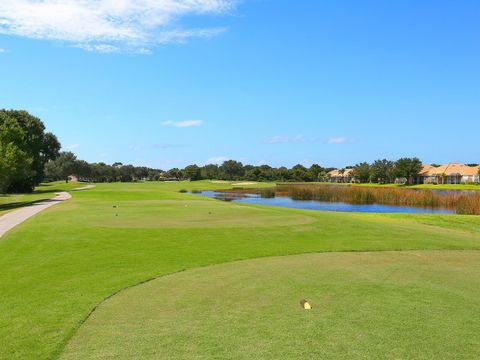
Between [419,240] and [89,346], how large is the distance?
12.7 metres

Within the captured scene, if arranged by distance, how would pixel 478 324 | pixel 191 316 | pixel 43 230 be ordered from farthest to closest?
pixel 43 230 < pixel 191 316 < pixel 478 324

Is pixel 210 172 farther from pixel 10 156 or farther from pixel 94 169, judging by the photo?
pixel 10 156

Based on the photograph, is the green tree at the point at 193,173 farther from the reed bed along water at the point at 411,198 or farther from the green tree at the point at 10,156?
the green tree at the point at 10,156

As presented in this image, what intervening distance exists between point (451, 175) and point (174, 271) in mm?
133675

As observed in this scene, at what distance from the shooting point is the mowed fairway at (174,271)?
6.03m

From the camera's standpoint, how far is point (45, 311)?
716cm

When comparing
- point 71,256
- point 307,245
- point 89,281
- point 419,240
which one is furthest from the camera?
point 419,240

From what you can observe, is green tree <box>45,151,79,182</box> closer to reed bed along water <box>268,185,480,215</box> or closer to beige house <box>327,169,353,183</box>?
reed bed along water <box>268,185,480,215</box>

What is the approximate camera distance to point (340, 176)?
556 ft

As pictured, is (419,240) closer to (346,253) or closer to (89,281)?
(346,253)

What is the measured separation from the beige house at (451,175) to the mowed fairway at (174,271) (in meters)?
117

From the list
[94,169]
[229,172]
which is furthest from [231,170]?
[94,169]

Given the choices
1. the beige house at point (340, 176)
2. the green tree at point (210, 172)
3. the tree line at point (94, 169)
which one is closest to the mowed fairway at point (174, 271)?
the tree line at point (94, 169)

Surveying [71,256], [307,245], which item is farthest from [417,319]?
[71,256]
